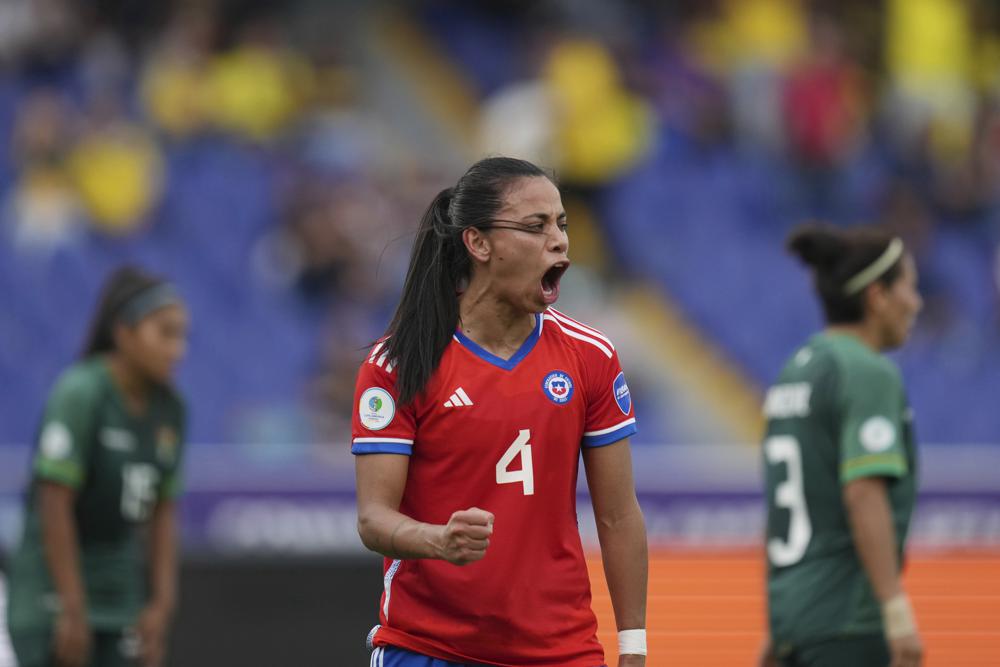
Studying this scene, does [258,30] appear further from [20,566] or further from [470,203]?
[470,203]

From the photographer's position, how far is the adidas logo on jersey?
3.30 metres

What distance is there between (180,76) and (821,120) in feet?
17.2

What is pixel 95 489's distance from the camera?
209 inches

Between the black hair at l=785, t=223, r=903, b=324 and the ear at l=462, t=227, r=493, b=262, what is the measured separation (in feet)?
4.57

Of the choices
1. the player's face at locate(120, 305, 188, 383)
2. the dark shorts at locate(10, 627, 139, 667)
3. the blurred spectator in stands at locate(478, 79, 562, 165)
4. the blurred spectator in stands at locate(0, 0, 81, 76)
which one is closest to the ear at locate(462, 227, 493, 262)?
the player's face at locate(120, 305, 188, 383)

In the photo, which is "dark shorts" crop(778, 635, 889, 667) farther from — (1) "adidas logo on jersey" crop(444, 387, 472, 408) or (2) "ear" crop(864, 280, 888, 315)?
(1) "adidas logo on jersey" crop(444, 387, 472, 408)

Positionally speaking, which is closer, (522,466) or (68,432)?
(522,466)

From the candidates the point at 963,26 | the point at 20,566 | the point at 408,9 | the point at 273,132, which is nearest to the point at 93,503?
the point at 20,566

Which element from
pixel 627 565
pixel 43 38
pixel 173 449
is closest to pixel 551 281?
pixel 627 565

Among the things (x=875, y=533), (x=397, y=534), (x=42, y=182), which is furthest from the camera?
(x=42, y=182)

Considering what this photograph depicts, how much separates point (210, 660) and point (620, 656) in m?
3.51

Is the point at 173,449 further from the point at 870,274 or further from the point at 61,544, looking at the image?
the point at 870,274

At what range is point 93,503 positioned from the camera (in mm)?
5301

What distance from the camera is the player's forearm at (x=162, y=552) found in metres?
5.64
